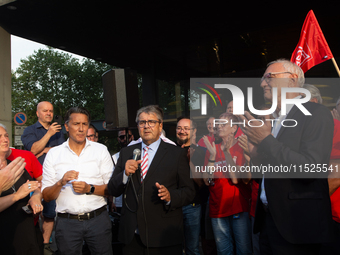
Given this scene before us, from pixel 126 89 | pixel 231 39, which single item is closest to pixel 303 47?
pixel 126 89

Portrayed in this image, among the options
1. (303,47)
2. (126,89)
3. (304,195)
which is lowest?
(304,195)

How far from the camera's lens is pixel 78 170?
3248mm

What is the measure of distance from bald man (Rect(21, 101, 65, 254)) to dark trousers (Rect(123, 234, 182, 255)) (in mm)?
2241

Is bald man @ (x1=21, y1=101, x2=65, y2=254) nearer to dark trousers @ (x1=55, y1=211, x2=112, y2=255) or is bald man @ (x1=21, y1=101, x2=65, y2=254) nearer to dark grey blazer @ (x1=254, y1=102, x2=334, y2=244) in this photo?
dark trousers @ (x1=55, y1=211, x2=112, y2=255)

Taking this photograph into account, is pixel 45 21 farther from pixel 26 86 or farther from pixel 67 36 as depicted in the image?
pixel 26 86

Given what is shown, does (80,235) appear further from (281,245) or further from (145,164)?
(281,245)

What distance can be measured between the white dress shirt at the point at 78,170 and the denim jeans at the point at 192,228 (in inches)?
46.7

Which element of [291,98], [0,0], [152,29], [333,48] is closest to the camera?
[291,98]

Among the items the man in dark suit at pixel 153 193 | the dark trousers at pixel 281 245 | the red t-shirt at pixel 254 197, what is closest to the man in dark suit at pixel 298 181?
the dark trousers at pixel 281 245

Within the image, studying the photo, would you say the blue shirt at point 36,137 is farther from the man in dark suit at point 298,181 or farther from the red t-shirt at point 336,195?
the red t-shirt at point 336,195

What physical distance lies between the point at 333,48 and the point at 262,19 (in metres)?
2.03

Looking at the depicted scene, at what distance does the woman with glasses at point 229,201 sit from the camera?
3.43 metres

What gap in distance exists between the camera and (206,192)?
13.3 ft

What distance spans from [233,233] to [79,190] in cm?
189
